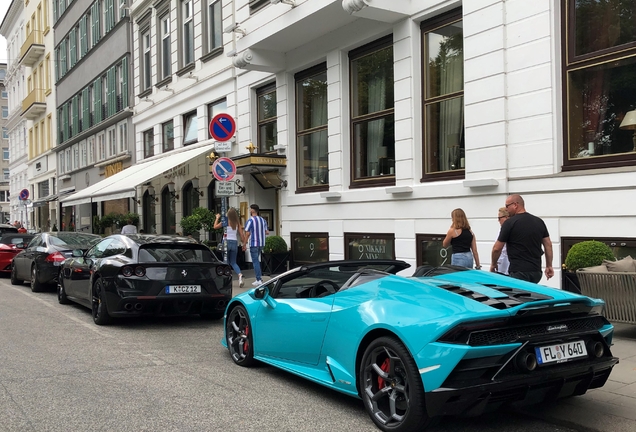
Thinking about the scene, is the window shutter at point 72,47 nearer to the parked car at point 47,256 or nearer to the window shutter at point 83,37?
the window shutter at point 83,37

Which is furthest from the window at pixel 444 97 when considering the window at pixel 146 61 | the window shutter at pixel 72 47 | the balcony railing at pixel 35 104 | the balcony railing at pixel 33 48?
the balcony railing at pixel 35 104

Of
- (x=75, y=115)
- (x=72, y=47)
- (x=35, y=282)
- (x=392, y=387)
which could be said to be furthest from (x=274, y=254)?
(x=72, y=47)

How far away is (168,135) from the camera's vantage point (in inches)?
891

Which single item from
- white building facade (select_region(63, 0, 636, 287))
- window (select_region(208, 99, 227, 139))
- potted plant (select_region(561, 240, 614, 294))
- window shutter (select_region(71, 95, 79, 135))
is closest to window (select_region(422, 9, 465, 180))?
white building facade (select_region(63, 0, 636, 287))

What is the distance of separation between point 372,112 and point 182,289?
630 centimetres

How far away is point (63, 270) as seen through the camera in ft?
36.9

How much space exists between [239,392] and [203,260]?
3.90 metres

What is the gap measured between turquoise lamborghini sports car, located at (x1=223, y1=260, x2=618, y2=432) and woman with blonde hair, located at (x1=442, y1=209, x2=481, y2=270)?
3.61 m

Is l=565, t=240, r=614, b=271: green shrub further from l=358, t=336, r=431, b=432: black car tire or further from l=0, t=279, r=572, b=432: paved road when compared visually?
l=358, t=336, r=431, b=432: black car tire

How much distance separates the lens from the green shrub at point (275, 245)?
14844 mm

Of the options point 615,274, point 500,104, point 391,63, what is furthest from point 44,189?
point 615,274

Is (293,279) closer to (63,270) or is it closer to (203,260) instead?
(203,260)

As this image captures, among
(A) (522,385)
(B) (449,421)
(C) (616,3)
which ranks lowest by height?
(B) (449,421)

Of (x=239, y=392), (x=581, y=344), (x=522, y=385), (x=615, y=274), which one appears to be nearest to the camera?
(x=522, y=385)
